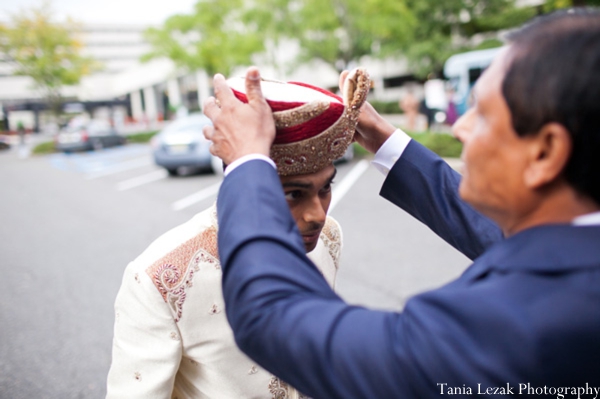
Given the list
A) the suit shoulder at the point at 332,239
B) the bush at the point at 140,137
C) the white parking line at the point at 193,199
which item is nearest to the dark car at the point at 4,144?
the bush at the point at 140,137

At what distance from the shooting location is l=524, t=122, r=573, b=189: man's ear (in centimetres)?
77

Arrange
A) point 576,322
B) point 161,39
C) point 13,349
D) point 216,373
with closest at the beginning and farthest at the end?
1. point 576,322
2. point 216,373
3. point 13,349
4. point 161,39

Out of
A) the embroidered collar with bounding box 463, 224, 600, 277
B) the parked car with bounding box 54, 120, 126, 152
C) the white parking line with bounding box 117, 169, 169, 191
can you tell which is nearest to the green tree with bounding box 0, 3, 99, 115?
the parked car with bounding box 54, 120, 126, 152

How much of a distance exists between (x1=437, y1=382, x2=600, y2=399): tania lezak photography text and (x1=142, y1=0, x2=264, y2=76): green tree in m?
22.2

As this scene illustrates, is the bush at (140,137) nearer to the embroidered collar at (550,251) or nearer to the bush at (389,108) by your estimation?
the bush at (389,108)

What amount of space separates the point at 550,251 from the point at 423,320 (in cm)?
23

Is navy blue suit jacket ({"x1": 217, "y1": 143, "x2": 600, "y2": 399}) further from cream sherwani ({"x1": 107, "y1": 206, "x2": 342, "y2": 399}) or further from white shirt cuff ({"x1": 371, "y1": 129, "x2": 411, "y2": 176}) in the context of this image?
white shirt cuff ({"x1": 371, "y1": 129, "x2": 411, "y2": 176})

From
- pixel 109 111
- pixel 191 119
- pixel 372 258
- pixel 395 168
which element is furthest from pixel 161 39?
pixel 109 111

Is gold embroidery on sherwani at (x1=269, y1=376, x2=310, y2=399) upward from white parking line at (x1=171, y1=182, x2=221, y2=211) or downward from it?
upward

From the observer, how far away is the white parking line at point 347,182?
846 centimetres

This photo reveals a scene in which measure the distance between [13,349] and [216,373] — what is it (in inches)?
134

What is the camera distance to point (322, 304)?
860 mm

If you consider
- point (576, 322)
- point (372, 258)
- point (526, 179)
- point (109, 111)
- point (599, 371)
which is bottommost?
point (109, 111)

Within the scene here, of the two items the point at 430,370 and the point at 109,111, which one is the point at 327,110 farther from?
the point at 109,111
